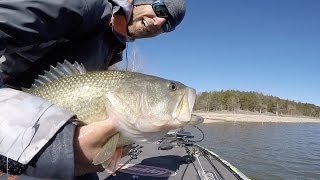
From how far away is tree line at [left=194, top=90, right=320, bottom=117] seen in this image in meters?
92.7

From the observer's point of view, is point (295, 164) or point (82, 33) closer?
point (82, 33)

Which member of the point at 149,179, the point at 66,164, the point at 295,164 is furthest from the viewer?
the point at 295,164

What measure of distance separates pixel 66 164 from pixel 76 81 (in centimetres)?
60

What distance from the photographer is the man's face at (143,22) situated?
2900 mm

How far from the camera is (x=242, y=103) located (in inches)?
3812

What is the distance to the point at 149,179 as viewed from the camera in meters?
5.21

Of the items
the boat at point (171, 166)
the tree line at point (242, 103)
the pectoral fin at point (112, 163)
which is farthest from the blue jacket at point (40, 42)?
the tree line at point (242, 103)

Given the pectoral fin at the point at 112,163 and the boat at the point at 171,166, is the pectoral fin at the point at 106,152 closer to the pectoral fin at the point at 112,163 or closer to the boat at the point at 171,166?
the pectoral fin at the point at 112,163

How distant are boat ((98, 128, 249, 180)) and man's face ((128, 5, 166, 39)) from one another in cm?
233

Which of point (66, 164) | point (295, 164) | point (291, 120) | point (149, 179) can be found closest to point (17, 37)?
point (66, 164)

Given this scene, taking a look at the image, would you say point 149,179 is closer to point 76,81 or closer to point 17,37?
point 76,81

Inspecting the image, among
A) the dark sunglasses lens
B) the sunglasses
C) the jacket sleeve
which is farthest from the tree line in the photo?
the jacket sleeve

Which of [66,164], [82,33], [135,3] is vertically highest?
[135,3]

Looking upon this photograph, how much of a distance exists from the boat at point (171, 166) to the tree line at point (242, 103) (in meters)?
76.9
